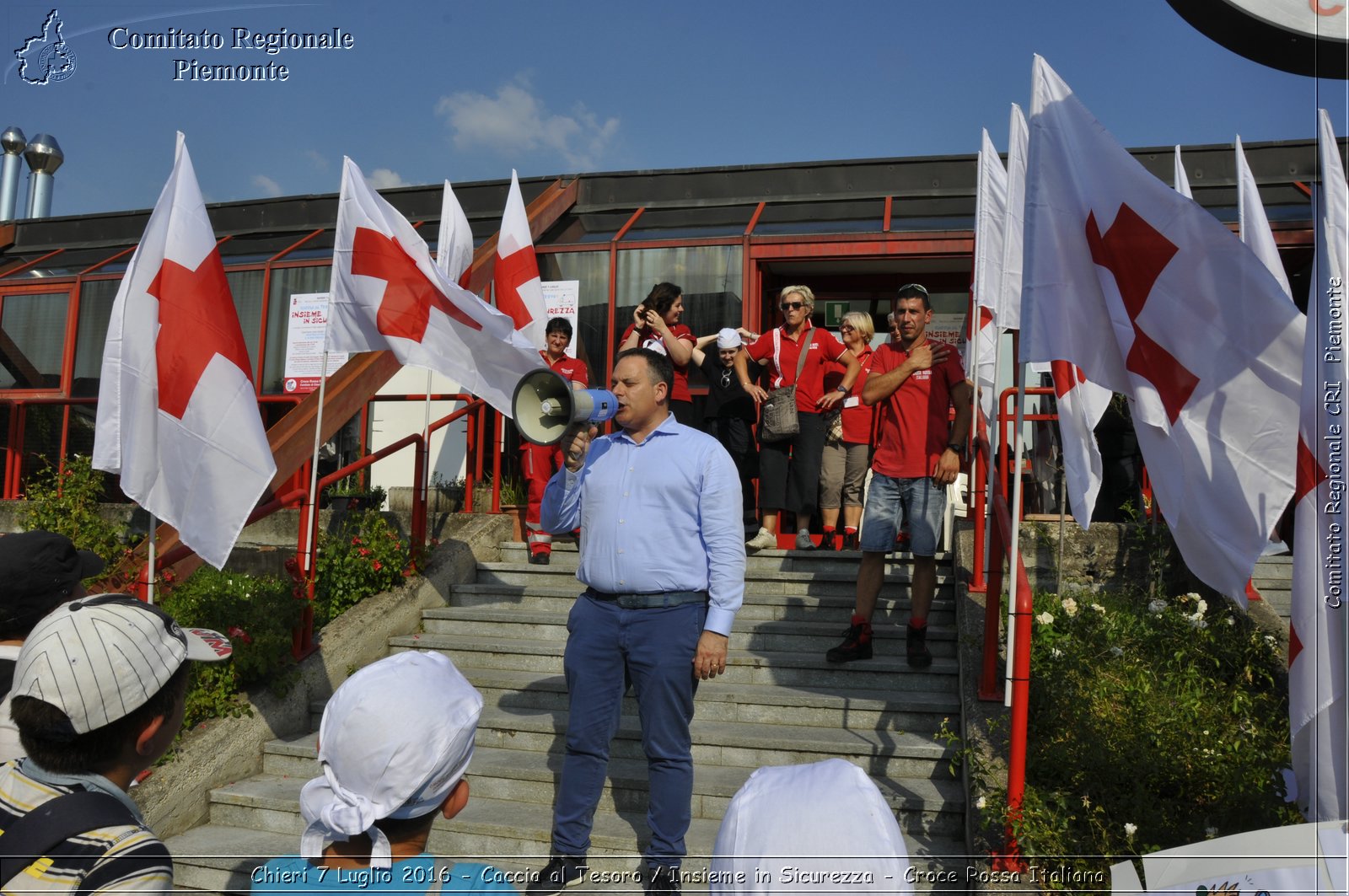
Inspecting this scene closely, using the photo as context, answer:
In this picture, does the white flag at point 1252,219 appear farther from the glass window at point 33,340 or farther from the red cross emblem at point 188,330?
the glass window at point 33,340

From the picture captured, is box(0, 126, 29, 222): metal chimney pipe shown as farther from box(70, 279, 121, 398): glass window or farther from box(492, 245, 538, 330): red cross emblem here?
box(492, 245, 538, 330): red cross emblem

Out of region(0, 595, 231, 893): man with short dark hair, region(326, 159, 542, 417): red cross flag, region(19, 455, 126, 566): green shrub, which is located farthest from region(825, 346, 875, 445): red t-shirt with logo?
region(0, 595, 231, 893): man with short dark hair

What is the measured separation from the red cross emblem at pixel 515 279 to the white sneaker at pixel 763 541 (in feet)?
8.08

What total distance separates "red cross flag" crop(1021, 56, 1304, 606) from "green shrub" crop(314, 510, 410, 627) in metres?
4.72

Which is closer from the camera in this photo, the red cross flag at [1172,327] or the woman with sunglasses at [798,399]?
the red cross flag at [1172,327]

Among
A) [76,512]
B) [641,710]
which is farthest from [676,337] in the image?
[76,512]

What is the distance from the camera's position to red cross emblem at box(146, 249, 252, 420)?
4.95m

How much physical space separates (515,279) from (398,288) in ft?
6.17

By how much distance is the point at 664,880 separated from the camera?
397cm

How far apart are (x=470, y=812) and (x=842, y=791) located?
3.76 m

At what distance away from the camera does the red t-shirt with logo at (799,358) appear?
288 inches

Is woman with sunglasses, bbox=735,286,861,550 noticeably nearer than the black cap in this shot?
No

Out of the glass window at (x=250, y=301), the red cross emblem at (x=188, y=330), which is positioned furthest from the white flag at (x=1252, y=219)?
the glass window at (x=250, y=301)

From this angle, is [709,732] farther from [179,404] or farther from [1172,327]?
[179,404]
